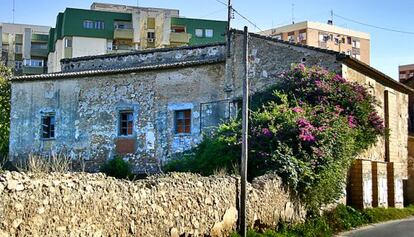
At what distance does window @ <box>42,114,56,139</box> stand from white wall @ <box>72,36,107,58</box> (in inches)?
1171

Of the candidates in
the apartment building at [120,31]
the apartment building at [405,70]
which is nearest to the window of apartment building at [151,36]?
the apartment building at [120,31]

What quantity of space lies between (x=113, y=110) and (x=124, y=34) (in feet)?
108

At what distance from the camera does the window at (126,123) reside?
83.4 ft

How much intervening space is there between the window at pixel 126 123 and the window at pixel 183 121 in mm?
2096

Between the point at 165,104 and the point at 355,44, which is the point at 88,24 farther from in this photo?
the point at 355,44

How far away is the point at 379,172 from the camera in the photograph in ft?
74.3

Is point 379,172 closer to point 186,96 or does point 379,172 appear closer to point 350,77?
point 350,77

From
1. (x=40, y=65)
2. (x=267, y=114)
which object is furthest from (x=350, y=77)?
(x=40, y=65)

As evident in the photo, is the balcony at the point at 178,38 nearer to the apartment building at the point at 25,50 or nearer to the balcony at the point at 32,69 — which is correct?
the apartment building at the point at 25,50

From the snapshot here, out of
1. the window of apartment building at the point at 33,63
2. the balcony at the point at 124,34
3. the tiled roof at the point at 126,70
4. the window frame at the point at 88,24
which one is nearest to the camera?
the tiled roof at the point at 126,70

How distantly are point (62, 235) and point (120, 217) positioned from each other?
1385mm

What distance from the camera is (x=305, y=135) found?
17328mm

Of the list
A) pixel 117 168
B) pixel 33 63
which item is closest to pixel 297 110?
pixel 117 168

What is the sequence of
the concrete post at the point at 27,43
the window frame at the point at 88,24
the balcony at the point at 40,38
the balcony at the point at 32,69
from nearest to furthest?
the window frame at the point at 88,24, the balcony at the point at 32,69, the concrete post at the point at 27,43, the balcony at the point at 40,38
